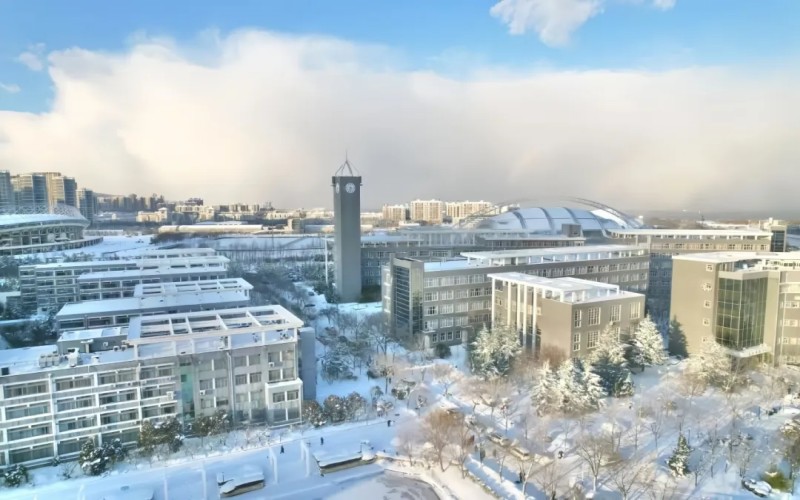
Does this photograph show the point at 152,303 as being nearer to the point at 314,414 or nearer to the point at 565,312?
the point at 314,414

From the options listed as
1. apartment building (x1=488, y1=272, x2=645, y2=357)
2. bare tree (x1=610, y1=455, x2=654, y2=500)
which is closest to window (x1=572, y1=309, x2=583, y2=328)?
apartment building (x1=488, y1=272, x2=645, y2=357)

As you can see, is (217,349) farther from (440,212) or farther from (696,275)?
→ (440,212)

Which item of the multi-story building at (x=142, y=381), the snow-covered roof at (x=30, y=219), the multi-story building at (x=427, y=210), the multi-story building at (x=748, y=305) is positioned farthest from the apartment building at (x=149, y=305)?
the multi-story building at (x=427, y=210)

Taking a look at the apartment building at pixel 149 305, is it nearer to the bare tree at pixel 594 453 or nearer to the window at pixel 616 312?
Result: the bare tree at pixel 594 453

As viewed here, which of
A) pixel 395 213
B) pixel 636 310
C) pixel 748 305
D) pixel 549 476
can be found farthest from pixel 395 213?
pixel 549 476

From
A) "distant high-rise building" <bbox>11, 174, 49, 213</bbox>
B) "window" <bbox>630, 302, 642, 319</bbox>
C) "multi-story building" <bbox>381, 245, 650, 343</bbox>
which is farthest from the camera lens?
"distant high-rise building" <bbox>11, 174, 49, 213</bbox>

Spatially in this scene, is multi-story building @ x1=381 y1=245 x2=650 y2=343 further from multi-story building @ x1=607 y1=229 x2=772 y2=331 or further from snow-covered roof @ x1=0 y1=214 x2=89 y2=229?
snow-covered roof @ x1=0 y1=214 x2=89 y2=229
